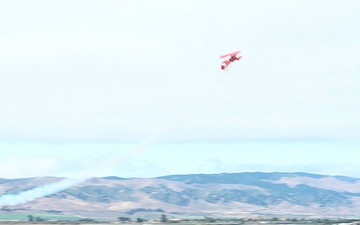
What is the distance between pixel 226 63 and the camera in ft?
591
